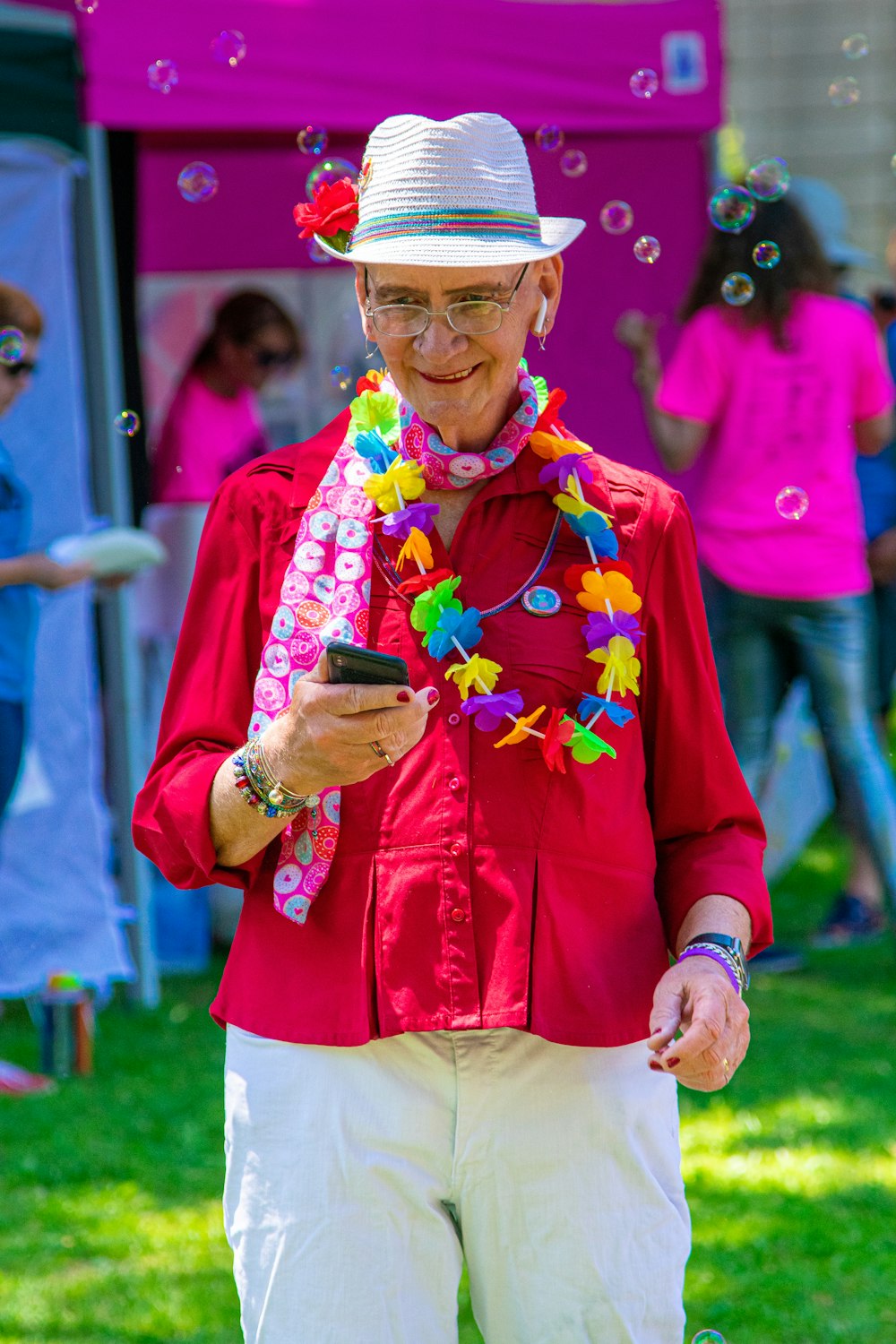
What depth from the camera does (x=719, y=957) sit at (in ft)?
6.02

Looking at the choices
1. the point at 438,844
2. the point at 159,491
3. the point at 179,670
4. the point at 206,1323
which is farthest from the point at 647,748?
the point at 159,491

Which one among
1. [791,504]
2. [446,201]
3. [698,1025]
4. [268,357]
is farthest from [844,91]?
[268,357]

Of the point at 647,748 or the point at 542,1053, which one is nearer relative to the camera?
the point at 542,1053

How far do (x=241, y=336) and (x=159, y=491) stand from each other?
26.9 inches

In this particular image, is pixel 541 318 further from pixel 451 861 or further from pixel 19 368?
pixel 19 368

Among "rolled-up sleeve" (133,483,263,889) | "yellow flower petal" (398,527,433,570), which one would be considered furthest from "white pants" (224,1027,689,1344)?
"yellow flower petal" (398,527,433,570)

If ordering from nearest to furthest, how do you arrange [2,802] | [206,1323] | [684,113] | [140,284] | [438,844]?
[438,844]
[206,1323]
[2,802]
[684,113]
[140,284]

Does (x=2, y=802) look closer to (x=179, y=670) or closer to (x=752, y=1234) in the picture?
(x=752, y=1234)

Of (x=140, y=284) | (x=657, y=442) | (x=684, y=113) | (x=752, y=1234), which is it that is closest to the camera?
(x=752, y=1234)

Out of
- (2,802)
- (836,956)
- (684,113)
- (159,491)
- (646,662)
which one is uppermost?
(684,113)

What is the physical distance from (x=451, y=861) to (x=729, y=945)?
12.8 inches

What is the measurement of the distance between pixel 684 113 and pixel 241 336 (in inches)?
73.3

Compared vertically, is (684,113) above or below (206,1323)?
above

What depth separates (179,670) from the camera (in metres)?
1.94
